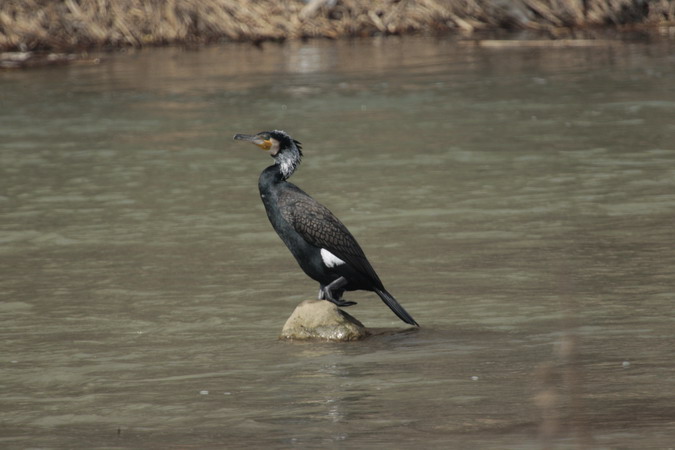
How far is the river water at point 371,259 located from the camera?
5.39 metres

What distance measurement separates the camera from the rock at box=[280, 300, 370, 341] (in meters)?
6.86

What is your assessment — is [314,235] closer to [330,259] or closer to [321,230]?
[321,230]

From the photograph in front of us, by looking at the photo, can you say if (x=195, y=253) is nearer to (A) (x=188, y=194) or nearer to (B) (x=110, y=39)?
(A) (x=188, y=194)

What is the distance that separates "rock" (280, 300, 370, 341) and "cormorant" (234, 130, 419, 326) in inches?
7.8

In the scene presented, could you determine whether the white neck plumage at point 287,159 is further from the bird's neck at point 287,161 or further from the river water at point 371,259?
the river water at point 371,259

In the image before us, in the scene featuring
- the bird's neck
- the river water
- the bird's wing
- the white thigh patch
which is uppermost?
the bird's neck

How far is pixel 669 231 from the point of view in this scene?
930cm

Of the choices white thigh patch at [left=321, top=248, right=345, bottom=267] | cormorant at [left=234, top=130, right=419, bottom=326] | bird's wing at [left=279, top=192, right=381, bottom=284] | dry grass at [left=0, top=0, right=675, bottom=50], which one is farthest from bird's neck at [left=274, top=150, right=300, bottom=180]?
dry grass at [left=0, top=0, right=675, bottom=50]

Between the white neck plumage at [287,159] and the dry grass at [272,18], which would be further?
the dry grass at [272,18]

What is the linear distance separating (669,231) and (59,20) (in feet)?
57.7

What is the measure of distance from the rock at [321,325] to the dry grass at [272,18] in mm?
18513

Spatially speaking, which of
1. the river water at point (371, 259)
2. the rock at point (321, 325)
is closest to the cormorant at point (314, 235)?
the rock at point (321, 325)

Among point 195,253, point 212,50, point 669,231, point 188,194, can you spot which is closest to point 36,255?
point 195,253

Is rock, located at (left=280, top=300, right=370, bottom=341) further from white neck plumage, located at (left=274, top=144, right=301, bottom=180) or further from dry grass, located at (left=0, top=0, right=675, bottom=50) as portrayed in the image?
dry grass, located at (left=0, top=0, right=675, bottom=50)
